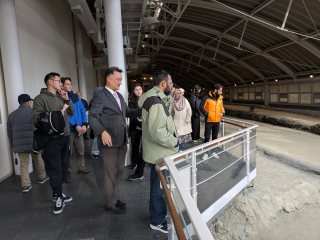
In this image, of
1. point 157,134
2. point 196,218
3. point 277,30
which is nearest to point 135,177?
point 157,134

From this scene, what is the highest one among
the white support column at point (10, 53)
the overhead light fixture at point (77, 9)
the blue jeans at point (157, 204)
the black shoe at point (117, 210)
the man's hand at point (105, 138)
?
the overhead light fixture at point (77, 9)

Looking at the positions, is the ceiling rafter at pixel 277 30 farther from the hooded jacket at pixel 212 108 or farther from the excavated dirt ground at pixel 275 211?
the excavated dirt ground at pixel 275 211

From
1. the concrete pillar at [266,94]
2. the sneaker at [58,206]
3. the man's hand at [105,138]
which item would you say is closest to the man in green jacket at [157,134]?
the man's hand at [105,138]

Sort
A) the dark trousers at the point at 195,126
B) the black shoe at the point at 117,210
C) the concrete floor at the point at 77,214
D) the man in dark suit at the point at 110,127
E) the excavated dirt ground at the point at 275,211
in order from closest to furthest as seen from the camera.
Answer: the concrete floor at the point at 77,214 < the man in dark suit at the point at 110,127 < the black shoe at the point at 117,210 < the excavated dirt ground at the point at 275,211 < the dark trousers at the point at 195,126

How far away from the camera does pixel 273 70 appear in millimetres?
17812

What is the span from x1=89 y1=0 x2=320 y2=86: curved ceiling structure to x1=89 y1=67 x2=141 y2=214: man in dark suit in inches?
169

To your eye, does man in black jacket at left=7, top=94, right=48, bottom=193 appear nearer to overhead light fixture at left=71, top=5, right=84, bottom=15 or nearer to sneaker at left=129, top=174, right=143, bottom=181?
sneaker at left=129, top=174, right=143, bottom=181

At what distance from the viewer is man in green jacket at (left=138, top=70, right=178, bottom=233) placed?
2.54 meters

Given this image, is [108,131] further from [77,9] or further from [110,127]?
[77,9]

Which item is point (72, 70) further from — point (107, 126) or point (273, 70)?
point (273, 70)

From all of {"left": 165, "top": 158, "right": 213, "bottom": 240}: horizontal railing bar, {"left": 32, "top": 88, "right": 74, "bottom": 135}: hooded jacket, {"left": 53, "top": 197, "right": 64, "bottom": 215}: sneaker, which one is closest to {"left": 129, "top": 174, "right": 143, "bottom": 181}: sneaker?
{"left": 53, "top": 197, "right": 64, "bottom": 215}: sneaker

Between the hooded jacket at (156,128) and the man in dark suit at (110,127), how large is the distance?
0.40 meters

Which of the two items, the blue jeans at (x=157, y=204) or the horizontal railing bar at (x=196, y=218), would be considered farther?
the blue jeans at (x=157, y=204)

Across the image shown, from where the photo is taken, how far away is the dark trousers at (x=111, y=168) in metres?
3.05
